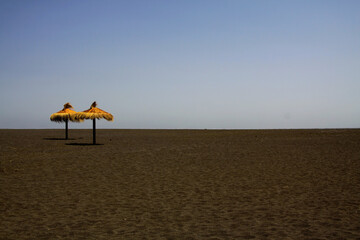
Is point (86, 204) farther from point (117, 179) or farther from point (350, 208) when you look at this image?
point (350, 208)

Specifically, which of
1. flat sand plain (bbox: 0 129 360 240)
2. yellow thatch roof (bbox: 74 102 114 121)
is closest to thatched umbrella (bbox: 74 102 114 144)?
yellow thatch roof (bbox: 74 102 114 121)

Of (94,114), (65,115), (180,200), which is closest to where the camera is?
(180,200)

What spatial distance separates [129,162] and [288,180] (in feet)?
22.0

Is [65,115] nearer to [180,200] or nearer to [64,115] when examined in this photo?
[64,115]

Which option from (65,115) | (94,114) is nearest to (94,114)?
(94,114)

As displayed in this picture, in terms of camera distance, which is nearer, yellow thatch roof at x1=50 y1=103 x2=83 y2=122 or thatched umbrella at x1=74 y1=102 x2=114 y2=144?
thatched umbrella at x1=74 y1=102 x2=114 y2=144

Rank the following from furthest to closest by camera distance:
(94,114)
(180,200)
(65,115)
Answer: (65,115) < (94,114) < (180,200)

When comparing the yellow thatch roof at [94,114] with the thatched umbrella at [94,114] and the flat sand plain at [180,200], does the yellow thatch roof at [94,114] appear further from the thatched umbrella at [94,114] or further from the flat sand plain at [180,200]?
the flat sand plain at [180,200]

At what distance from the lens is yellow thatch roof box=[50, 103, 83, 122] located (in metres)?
26.8

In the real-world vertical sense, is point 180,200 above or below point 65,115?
below

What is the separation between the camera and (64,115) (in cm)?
2677

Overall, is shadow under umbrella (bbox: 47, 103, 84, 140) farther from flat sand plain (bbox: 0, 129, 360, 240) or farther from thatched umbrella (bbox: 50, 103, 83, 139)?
flat sand plain (bbox: 0, 129, 360, 240)

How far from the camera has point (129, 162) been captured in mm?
13984

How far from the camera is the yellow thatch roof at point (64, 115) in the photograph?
2677cm
